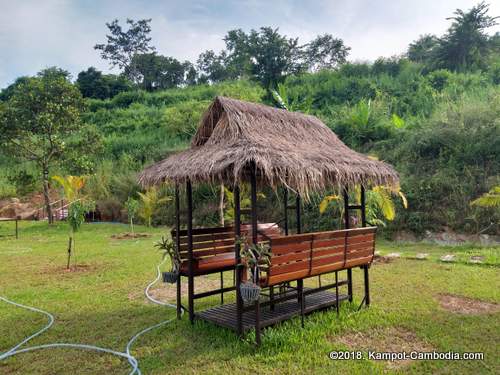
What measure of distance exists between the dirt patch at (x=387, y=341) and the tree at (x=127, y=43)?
42682mm

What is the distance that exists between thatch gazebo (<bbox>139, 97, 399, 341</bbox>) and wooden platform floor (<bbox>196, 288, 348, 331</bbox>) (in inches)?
0.5

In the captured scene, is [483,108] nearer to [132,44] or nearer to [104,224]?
A: [104,224]

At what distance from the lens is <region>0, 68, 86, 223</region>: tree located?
15.9m

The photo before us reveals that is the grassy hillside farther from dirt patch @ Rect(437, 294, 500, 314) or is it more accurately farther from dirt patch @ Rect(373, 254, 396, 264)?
dirt patch @ Rect(437, 294, 500, 314)

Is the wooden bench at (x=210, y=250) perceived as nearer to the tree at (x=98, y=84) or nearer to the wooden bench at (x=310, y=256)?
the wooden bench at (x=310, y=256)

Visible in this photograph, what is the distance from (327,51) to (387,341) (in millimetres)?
29683

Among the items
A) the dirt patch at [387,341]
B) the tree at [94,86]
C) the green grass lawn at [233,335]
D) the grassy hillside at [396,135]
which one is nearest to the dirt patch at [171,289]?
the green grass lawn at [233,335]

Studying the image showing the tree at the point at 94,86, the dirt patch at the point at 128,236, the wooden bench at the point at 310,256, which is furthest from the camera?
the tree at the point at 94,86

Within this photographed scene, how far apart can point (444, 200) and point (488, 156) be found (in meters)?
1.94

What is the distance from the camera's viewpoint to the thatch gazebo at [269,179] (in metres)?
4.18

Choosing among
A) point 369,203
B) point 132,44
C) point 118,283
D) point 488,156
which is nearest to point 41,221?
point 118,283

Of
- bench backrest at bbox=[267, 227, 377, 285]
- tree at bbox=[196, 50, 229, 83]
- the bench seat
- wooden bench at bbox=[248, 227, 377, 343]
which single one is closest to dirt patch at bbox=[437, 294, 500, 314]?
wooden bench at bbox=[248, 227, 377, 343]

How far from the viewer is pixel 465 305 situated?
210 inches

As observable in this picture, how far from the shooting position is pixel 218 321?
459cm
